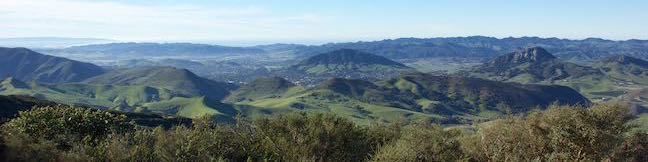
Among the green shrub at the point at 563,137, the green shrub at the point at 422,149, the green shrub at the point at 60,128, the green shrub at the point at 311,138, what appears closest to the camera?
the green shrub at the point at 422,149

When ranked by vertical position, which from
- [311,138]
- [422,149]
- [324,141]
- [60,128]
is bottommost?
[324,141]

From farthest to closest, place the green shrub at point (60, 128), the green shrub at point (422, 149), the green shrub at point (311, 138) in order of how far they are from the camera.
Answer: the green shrub at point (311, 138), the green shrub at point (60, 128), the green shrub at point (422, 149)

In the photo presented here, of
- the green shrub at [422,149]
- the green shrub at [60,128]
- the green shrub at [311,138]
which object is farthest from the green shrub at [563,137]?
the green shrub at [60,128]

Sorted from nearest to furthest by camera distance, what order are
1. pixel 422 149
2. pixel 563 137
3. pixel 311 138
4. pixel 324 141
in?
pixel 422 149 < pixel 563 137 < pixel 311 138 < pixel 324 141

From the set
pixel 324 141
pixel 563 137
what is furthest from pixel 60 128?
pixel 563 137

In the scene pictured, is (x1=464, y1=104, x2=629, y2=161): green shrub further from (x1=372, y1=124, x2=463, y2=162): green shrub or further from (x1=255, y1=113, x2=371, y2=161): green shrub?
(x1=255, y1=113, x2=371, y2=161): green shrub

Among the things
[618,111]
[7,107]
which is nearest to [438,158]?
[618,111]

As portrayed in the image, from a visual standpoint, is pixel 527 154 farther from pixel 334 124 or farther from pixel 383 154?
pixel 334 124

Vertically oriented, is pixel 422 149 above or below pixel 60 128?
above

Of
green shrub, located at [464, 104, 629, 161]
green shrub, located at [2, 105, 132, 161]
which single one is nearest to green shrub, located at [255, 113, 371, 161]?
green shrub, located at [464, 104, 629, 161]

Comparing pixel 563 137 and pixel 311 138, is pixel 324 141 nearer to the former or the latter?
pixel 311 138

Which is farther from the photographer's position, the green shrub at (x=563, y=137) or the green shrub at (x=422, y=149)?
the green shrub at (x=563, y=137)

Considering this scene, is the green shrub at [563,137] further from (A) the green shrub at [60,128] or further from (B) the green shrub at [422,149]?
(A) the green shrub at [60,128]
